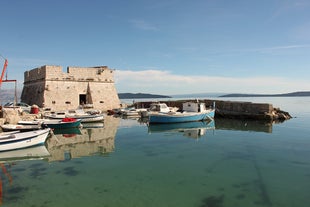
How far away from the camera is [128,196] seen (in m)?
7.82

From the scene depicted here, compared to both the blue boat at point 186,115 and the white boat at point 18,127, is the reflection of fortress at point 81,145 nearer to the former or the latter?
the white boat at point 18,127

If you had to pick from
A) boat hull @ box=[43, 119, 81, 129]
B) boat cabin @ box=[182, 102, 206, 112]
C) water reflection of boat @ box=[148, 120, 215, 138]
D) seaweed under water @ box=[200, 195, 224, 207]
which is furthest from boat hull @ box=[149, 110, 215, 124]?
seaweed under water @ box=[200, 195, 224, 207]

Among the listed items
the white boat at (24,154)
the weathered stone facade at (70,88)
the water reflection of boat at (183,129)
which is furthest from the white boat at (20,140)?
the weathered stone facade at (70,88)

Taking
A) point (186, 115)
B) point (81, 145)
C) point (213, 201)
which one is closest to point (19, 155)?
point (81, 145)

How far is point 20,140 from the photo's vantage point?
1364 centimetres

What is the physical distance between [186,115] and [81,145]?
41.5ft

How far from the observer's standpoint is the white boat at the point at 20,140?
13166 mm

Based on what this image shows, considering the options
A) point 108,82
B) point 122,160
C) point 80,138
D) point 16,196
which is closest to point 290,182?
point 122,160

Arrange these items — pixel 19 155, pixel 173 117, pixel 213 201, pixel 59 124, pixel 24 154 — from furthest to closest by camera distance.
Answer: pixel 173 117, pixel 59 124, pixel 24 154, pixel 19 155, pixel 213 201

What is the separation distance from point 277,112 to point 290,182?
977 inches

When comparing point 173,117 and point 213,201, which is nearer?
point 213,201

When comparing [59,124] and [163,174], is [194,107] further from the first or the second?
[163,174]

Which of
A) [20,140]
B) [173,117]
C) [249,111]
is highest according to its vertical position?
[249,111]

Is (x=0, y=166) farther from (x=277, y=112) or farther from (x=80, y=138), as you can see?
(x=277, y=112)
